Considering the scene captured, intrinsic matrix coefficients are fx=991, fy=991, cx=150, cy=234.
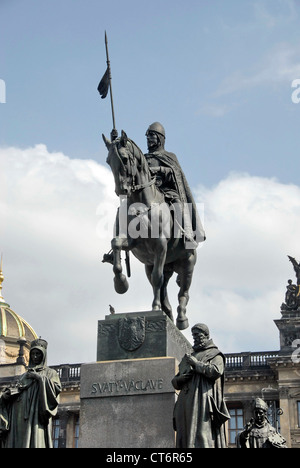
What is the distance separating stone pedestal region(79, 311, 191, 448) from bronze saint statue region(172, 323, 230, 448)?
861mm

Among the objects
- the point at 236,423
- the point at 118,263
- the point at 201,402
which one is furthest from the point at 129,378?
the point at 236,423

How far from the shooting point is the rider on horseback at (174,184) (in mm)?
18375

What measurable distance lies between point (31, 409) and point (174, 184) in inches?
233

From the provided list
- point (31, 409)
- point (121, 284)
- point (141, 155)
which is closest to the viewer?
point (31, 409)

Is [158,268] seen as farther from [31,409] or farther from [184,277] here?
[31,409]

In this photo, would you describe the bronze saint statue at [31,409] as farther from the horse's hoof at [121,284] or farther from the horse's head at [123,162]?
the horse's head at [123,162]

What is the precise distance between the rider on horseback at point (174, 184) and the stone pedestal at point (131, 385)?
7.34 feet

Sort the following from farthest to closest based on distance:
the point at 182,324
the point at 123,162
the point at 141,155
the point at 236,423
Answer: the point at 236,423, the point at 182,324, the point at 141,155, the point at 123,162

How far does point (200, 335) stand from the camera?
50.2ft

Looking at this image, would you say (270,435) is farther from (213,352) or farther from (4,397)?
(4,397)

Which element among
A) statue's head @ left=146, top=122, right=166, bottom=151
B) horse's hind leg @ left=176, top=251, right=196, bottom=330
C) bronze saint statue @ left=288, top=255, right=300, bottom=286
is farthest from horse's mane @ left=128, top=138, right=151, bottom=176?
bronze saint statue @ left=288, top=255, right=300, bottom=286

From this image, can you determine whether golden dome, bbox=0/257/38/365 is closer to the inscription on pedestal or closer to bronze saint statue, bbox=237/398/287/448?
the inscription on pedestal

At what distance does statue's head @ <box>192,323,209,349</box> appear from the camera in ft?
50.1

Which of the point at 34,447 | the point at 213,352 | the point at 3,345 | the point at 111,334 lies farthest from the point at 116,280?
the point at 3,345
